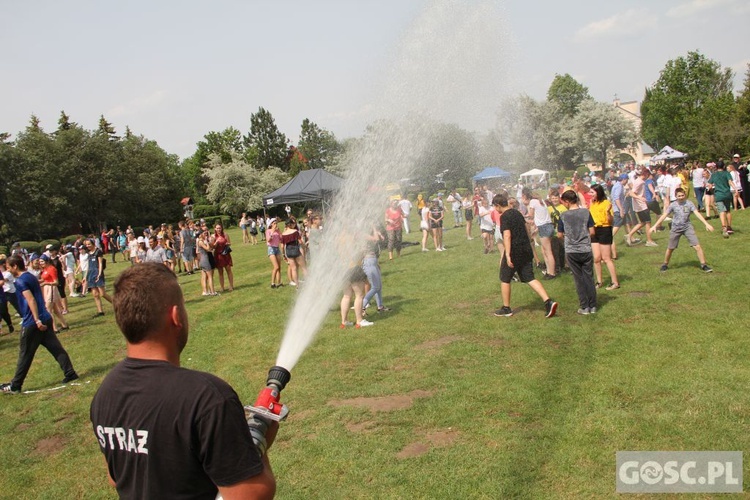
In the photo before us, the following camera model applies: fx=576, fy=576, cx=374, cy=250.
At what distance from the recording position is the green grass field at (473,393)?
5.38m

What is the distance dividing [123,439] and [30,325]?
8.68m

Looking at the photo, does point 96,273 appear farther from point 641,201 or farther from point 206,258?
point 641,201

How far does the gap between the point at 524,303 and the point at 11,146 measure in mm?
58429

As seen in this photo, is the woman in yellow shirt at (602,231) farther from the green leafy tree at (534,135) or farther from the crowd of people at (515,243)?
the green leafy tree at (534,135)

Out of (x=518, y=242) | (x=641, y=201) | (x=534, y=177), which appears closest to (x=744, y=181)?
(x=641, y=201)

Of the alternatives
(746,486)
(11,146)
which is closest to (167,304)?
(746,486)

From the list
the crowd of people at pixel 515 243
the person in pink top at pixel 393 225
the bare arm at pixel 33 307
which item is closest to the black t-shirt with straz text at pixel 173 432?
the crowd of people at pixel 515 243

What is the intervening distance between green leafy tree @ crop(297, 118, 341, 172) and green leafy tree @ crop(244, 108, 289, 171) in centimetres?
422

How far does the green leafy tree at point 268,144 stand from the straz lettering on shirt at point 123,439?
289ft

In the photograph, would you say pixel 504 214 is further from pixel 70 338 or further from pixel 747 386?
pixel 70 338

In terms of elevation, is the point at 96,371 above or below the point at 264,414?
below

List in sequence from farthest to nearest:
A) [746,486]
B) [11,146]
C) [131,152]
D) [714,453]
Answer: [131,152], [11,146], [714,453], [746,486]

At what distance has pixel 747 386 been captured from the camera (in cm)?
632

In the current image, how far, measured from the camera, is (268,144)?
89.3 metres
